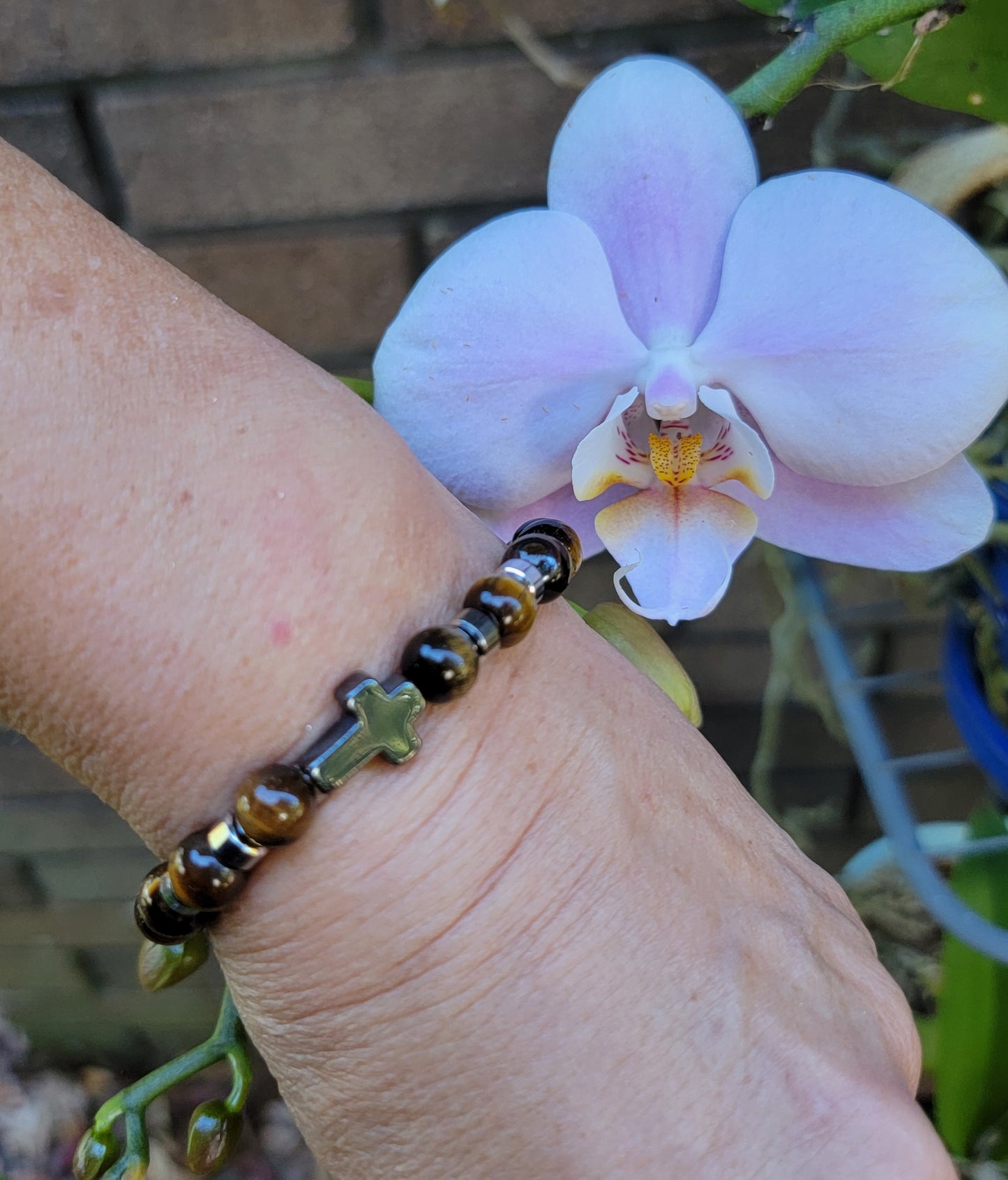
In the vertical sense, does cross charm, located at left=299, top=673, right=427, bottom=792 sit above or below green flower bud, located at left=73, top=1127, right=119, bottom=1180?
above

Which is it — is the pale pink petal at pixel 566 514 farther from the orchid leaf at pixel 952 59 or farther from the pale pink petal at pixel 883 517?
the orchid leaf at pixel 952 59

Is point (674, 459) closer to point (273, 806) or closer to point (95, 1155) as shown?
point (273, 806)

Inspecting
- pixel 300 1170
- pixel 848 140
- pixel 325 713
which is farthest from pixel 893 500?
pixel 300 1170

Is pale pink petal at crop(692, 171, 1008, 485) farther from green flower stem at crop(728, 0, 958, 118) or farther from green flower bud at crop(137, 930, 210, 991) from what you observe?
green flower bud at crop(137, 930, 210, 991)

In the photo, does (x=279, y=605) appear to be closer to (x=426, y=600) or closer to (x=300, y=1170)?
(x=426, y=600)

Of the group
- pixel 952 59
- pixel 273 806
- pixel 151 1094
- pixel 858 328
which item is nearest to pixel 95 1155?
pixel 151 1094

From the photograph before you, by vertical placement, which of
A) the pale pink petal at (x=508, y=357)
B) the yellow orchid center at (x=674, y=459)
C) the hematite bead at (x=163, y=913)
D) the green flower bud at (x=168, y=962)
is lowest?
the green flower bud at (x=168, y=962)

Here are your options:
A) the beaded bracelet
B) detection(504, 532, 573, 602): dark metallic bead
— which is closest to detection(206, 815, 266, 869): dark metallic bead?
the beaded bracelet

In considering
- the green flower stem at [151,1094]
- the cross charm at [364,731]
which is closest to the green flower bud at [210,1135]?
the green flower stem at [151,1094]
